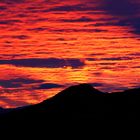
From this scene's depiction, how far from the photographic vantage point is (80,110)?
144 m

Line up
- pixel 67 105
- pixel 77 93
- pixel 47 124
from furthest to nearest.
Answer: pixel 77 93, pixel 67 105, pixel 47 124

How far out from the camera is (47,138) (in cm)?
13288

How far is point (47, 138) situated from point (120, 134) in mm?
16918

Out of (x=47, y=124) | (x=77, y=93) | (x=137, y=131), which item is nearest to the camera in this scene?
(x=137, y=131)

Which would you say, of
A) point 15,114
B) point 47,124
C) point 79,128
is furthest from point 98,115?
Result: point 15,114

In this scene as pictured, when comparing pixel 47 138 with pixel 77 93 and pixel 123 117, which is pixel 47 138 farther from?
pixel 77 93

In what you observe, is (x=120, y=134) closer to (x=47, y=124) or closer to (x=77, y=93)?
(x=47, y=124)

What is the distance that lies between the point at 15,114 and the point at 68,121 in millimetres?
20927

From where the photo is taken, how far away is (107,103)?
145 metres

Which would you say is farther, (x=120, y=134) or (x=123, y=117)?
(x=123, y=117)

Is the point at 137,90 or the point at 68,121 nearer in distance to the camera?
the point at 68,121

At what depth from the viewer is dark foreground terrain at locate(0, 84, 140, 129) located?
13625 centimetres

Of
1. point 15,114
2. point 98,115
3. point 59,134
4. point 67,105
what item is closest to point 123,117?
point 98,115

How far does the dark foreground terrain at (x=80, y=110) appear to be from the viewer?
13625 cm
